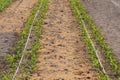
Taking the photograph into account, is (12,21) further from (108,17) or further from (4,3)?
(108,17)

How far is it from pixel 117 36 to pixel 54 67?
510cm

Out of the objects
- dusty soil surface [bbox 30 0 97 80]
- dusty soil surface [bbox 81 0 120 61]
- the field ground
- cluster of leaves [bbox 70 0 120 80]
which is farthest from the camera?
dusty soil surface [bbox 81 0 120 61]

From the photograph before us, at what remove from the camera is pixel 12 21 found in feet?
59.2

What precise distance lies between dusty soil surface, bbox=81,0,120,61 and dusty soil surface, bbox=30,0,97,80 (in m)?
1.40

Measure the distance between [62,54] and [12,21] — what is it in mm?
6510

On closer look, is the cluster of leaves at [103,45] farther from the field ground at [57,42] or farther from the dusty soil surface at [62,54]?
the dusty soil surface at [62,54]

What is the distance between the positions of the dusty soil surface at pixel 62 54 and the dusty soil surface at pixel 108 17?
140 cm

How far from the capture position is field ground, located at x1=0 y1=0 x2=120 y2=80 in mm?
10719

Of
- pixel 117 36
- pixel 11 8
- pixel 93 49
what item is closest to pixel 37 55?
pixel 93 49

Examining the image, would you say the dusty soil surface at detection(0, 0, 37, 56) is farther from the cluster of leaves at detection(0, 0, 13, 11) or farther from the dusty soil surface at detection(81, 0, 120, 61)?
the dusty soil surface at detection(81, 0, 120, 61)

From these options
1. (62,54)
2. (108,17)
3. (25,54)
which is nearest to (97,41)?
(62,54)

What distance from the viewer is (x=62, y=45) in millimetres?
13469

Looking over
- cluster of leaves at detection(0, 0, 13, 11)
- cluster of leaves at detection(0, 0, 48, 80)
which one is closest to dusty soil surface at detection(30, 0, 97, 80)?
cluster of leaves at detection(0, 0, 48, 80)

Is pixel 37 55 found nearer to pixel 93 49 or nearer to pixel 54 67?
pixel 54 67
